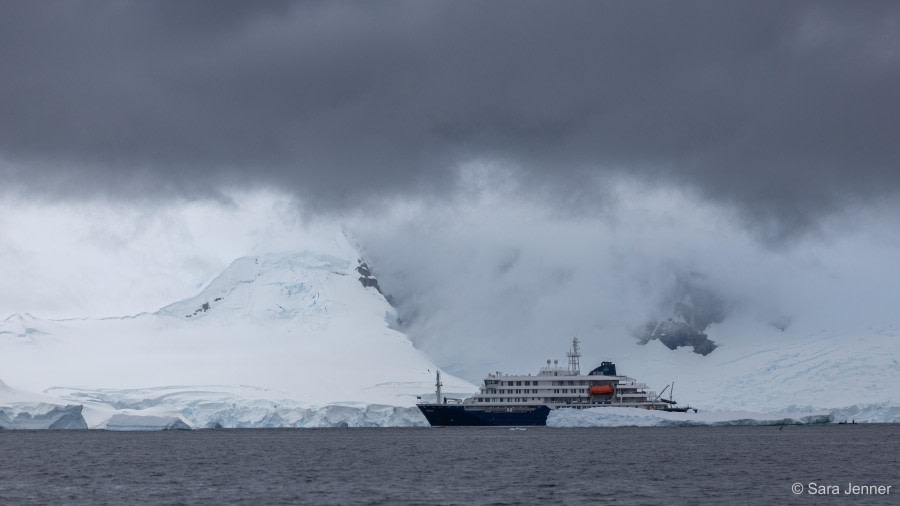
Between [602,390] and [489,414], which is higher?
[602,390]

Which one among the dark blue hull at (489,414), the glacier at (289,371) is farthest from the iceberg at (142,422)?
the dark blue hull at (489,414)

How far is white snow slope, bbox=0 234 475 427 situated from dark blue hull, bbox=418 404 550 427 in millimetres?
6212

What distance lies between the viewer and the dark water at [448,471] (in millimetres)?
49594

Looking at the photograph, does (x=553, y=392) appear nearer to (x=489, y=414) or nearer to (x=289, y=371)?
(x=489, y=414)

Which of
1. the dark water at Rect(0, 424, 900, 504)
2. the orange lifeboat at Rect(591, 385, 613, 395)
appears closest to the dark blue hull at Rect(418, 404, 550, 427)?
the orange lifeboat at Rect(591, 385, 613, 395)

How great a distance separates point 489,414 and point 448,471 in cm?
6861

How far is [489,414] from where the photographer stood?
428ft

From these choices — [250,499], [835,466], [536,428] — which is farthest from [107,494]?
[536,428]

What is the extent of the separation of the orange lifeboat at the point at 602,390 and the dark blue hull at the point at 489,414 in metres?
4.93

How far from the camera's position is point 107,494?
50500mm

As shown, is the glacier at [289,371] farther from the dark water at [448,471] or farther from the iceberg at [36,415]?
the dark water at [448,471]

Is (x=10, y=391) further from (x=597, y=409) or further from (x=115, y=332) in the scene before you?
(x=115, y=332)

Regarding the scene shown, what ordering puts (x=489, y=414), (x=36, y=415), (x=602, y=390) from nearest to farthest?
1. (x=36, y=415)
2. (x=602, y=390)
3. (x=489, y=414)

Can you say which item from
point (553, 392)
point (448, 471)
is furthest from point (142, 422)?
point (448, 471)
